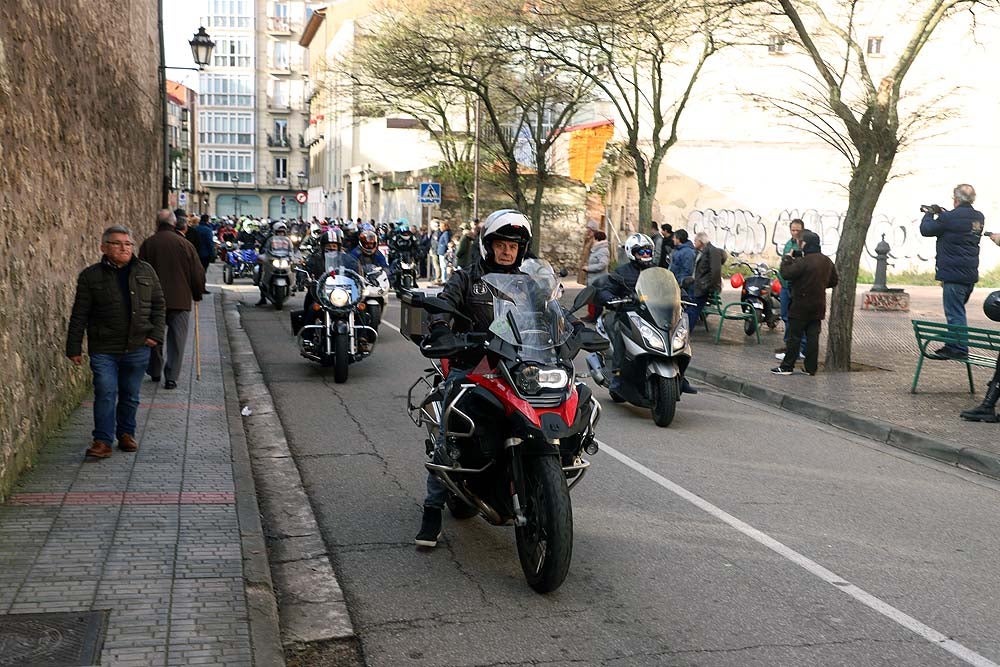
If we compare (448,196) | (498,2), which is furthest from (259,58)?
(498,2)

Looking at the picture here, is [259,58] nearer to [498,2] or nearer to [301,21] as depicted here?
[301,21]

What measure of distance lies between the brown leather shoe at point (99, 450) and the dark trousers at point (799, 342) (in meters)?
8.35

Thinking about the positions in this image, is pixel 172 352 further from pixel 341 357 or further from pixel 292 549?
pixel 292 549

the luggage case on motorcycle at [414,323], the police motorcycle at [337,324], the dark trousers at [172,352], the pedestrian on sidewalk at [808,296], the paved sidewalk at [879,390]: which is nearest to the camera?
the luggage case on motorcycle at [414,323]

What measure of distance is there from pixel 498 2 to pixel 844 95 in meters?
13.1

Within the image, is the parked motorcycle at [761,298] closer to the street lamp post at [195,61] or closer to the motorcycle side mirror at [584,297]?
the street lamp post at [195,61]

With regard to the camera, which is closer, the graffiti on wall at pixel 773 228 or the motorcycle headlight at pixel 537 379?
the motorcycle headlight at pixel 537 379

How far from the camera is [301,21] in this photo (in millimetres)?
95375

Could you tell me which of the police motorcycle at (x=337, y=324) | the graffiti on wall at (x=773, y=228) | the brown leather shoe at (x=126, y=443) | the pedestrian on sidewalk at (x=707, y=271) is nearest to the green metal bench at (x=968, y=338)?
the pedestrian on sidewalk at (x=707, y=271)

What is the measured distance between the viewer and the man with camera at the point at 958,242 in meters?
13.0

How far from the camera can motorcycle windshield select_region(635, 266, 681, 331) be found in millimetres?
10008

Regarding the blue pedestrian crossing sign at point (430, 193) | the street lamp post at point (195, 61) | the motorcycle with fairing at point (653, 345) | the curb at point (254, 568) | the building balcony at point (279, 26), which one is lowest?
the curb at point (254, 568)

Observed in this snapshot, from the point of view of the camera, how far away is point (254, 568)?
207 inches

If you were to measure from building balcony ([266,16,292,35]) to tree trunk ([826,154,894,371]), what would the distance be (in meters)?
87.6
